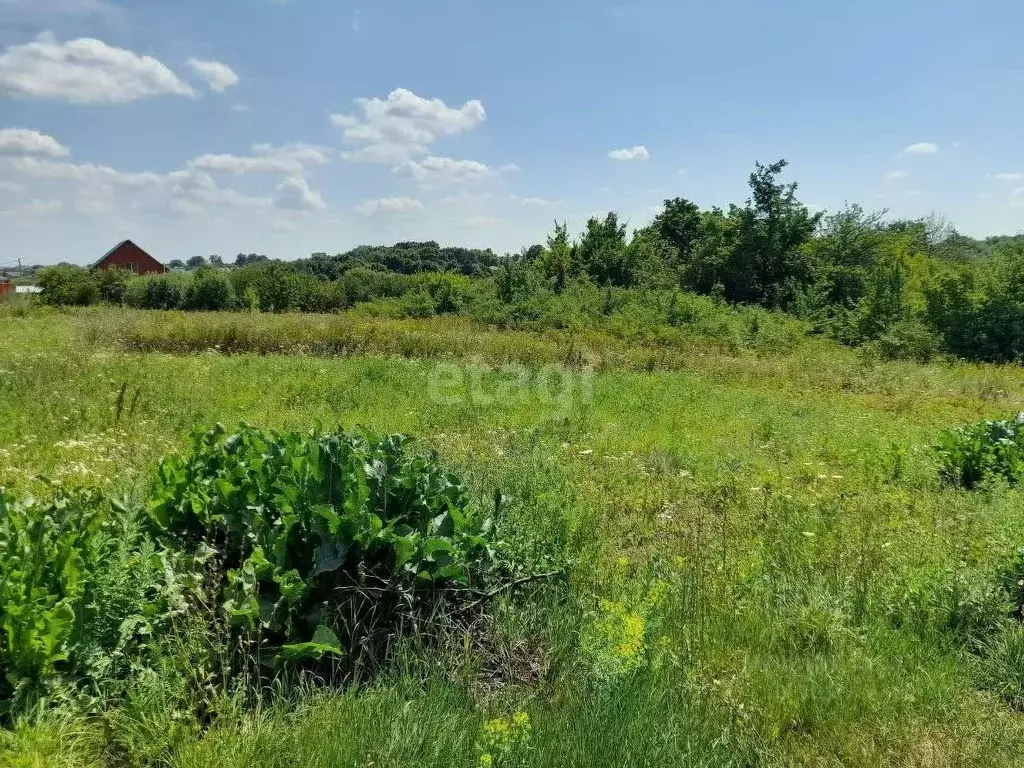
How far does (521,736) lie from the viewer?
221 centimetres

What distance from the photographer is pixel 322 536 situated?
2.85 m

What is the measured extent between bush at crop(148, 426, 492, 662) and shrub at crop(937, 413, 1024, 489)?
5.58 m

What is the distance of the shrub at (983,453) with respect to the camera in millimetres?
6270

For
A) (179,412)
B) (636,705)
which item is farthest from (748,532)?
(179,412)

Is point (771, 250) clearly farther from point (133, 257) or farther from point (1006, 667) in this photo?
point (133, 257)

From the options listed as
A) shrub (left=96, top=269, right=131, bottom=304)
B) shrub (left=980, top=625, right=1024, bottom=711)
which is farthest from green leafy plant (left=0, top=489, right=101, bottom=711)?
shrub (left=96, top=269, right=131, bottom=304)

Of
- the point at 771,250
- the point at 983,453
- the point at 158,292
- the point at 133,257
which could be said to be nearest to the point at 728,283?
the point at 771,250

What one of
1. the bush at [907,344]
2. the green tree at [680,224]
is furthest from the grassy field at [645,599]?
the green tree at [680,224]

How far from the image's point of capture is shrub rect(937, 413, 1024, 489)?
6.27m

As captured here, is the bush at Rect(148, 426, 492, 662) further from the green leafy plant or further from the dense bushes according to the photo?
the green leafy plant

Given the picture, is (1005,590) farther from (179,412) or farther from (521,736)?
(179,412)

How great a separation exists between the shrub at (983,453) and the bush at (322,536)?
558 centimetres

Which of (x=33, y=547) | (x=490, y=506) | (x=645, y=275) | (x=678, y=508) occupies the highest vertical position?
(x=645, y=275)

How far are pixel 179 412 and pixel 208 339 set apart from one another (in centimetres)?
834
